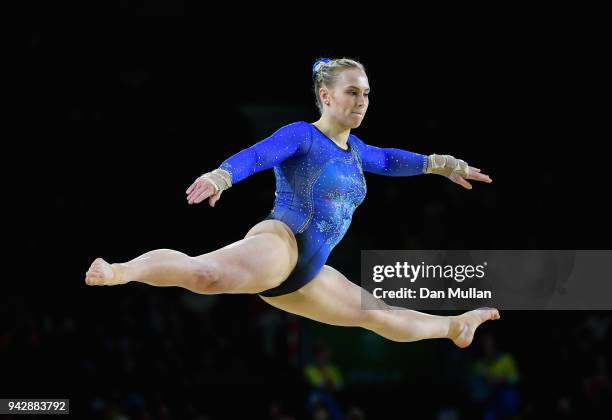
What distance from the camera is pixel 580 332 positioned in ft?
27.8

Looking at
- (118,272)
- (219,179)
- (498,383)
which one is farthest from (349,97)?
(498,383)

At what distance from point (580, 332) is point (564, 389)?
0.68 meters

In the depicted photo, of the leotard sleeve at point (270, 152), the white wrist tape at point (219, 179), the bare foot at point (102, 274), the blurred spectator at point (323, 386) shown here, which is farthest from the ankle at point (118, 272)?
the blurred spectator at point (323, 386)

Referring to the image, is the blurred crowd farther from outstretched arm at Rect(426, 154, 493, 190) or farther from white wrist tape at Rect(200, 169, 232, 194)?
white wrist tape at Rect(200, 169, 232, 194)

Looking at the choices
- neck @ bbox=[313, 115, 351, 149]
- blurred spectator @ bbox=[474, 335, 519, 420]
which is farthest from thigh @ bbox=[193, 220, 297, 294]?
blurred spectator @ bbox=[474, 335, 519, 420]

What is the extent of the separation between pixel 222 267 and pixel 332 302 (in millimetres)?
767

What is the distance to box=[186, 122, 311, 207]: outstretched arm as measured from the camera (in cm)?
364

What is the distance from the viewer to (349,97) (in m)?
4.26

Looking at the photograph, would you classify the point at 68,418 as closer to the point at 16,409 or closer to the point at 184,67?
the point at 16,409

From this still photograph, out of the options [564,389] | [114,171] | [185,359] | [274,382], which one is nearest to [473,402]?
[564,389]

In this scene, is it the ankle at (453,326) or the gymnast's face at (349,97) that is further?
the ankle at (453,326)

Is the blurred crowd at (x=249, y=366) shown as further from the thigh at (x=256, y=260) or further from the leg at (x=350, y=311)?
the thigh at (x=256, y=260)
